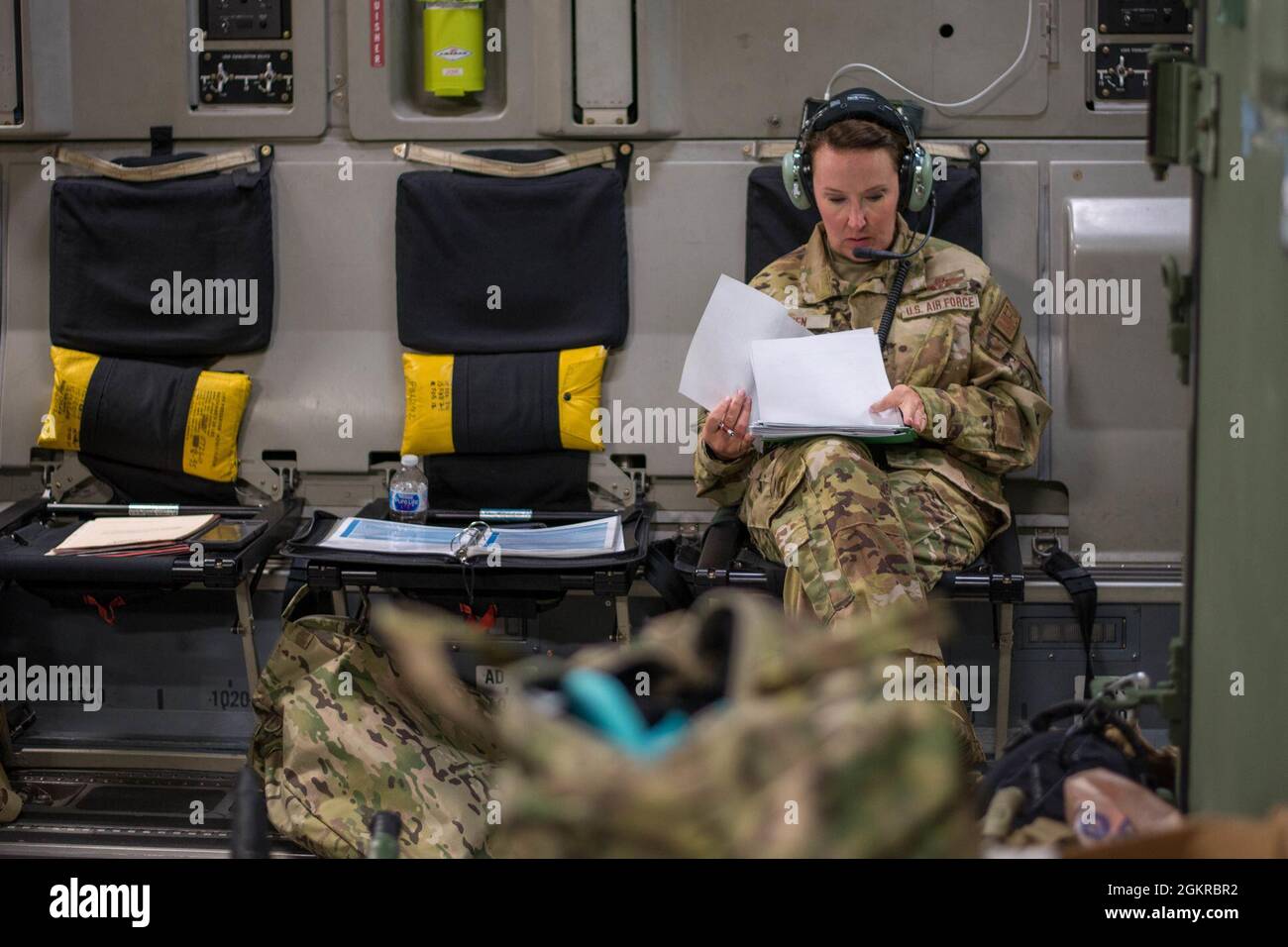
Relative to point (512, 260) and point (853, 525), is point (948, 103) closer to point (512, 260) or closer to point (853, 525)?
point (512, 260)

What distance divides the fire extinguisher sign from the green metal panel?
2.94 meters

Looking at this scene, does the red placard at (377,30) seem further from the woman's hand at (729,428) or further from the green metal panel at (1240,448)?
the green metal panel at (1240,448)

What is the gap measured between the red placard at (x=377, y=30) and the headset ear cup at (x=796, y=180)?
1.29 meters

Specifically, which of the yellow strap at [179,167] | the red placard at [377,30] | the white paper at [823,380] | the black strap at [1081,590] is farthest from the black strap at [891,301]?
the yellow strap at [179,167]

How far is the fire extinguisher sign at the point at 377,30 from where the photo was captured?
13.4 ft

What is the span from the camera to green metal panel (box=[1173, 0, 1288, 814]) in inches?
55.7

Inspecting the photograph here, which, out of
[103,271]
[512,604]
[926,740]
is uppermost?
[103,271]

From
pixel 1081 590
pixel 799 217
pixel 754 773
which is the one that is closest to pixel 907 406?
pixel 1081 590

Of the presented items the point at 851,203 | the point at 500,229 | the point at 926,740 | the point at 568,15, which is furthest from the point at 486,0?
the point at 926,740

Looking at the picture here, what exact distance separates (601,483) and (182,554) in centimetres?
118

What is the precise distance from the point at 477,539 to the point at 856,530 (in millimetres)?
1000
